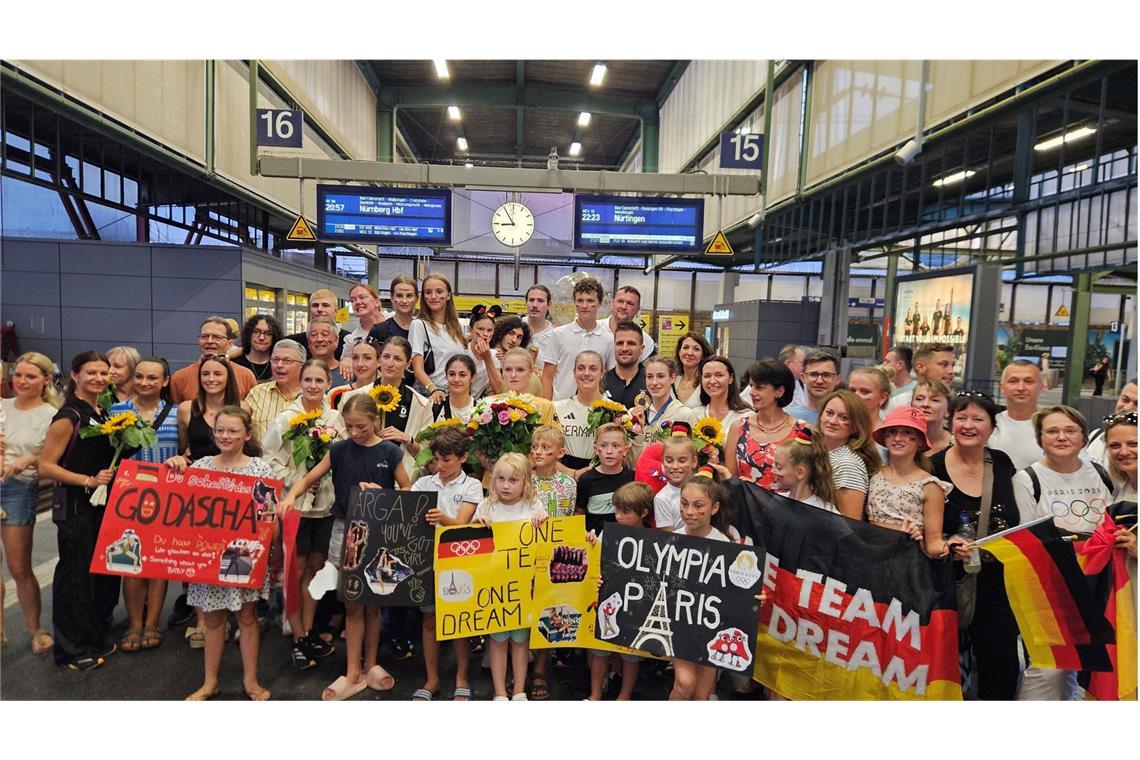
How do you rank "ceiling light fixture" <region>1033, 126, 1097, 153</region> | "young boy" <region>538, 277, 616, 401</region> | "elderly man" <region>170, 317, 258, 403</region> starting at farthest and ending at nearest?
1. "ceiling light fixture" <region>1033, 126, 1097, 153</region>
2. "young boy" <region>538, 277, 616, 401</region>
3. "elderly man" <region>170, 317, 258, 403</region>

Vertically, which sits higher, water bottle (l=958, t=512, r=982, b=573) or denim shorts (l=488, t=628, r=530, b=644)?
water bottle (l=958, t=512, r=982, b=573)

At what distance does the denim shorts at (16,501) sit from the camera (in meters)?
3.23

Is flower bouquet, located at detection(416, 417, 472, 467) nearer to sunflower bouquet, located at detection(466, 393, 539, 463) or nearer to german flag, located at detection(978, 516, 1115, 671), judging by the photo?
sunflower bouquet, located at detection(466, 393, 539, 463)

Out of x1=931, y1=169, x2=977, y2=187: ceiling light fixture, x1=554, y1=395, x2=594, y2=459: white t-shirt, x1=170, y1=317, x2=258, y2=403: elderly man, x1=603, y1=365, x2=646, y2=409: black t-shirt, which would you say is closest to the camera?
x1=554, y1=395, x2=594, y2=459: white t-shirt

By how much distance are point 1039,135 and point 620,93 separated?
12477mm

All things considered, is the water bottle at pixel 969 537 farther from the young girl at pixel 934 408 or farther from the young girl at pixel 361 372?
the young girl at pixel 361 372

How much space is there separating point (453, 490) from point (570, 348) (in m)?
1.70

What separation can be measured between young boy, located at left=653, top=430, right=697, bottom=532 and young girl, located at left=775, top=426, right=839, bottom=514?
1.37ft

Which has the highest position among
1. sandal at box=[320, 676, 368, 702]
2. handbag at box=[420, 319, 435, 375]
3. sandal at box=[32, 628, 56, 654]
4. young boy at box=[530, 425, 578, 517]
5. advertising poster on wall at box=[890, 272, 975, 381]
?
advertising poster on wall at box=[890, 272, 975, 381]

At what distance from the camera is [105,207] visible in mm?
9188

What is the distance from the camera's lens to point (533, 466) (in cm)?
320

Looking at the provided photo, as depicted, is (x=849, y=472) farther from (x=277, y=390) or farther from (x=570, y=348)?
(x=277, y=390)

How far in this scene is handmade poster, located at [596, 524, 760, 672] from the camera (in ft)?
9.22

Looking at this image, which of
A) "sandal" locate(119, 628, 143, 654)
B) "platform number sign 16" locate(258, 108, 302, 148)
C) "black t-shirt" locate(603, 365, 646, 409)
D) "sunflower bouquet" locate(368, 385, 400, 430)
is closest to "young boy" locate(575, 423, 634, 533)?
"black t-shirt" locate(603, 365, 646, 409)
